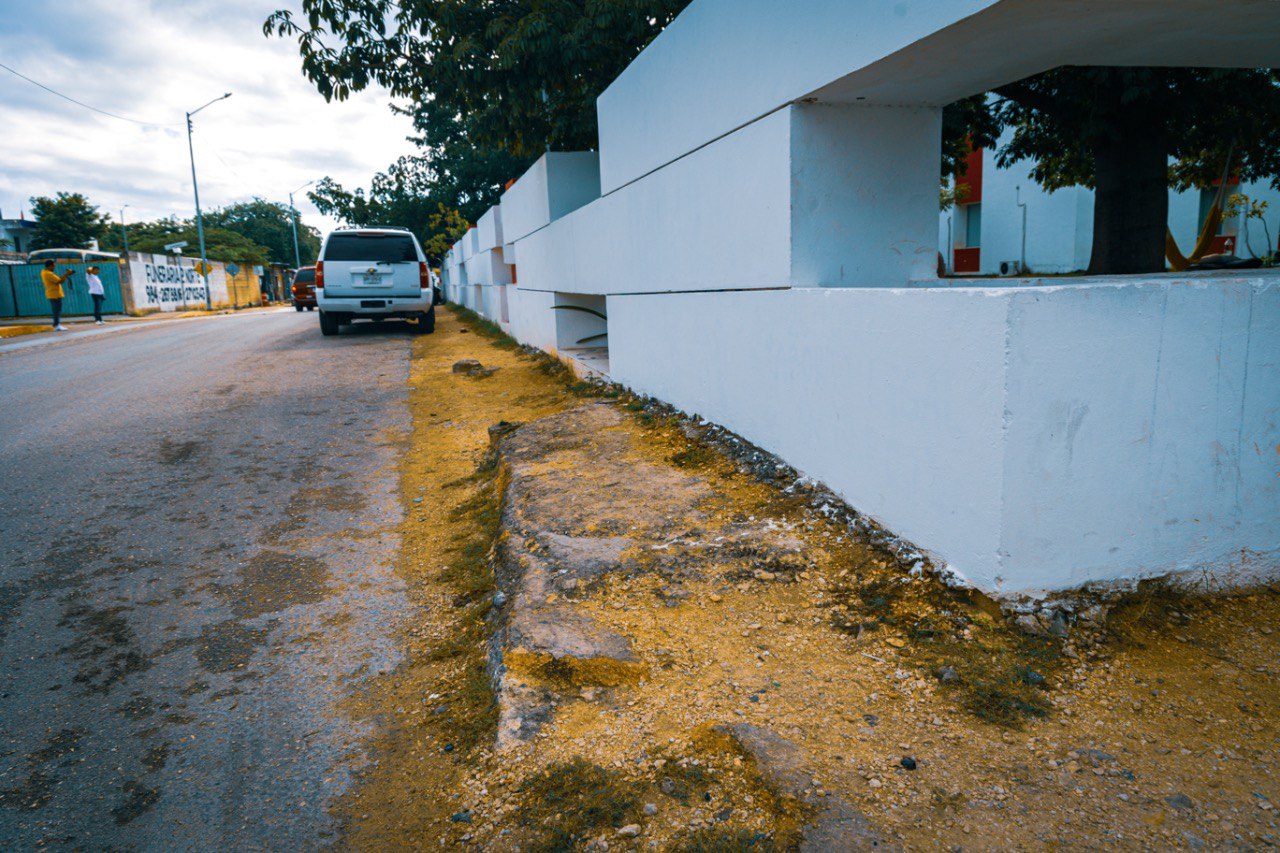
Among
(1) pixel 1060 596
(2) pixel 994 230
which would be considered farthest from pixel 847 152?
(2) pixel 994 230

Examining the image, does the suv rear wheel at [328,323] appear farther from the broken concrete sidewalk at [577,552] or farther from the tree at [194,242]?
the tree at [194,242]

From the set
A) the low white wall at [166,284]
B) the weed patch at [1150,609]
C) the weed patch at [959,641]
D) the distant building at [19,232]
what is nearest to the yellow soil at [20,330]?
the low white wall at [166,284]

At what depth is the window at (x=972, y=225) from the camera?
2178 cm

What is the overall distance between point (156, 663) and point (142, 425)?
197 inches

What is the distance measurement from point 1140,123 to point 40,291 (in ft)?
108

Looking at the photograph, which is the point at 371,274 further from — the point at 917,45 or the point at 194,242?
the point at 194,242

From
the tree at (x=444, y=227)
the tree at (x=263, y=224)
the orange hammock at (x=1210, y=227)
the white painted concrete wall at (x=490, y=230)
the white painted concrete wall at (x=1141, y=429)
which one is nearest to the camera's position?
the white painted concrete wall at (x=1141, y=429)

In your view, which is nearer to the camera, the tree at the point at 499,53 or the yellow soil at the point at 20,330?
the tree at the point at 499,53

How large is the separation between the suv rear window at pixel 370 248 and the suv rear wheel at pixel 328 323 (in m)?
1.48

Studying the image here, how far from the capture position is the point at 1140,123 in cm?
682

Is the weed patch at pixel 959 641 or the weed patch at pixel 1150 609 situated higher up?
the weed patch at pixel 1150 609

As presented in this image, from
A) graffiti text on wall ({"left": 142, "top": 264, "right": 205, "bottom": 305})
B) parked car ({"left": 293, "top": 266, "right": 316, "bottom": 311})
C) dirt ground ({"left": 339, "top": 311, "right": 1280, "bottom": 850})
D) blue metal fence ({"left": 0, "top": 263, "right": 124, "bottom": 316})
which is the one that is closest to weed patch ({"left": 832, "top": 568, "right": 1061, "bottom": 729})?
dirt ground ({"left": 339, "top": 311, "right": 1280, "bottom": 850})

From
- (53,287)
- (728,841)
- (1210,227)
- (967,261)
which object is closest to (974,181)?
(967,261)

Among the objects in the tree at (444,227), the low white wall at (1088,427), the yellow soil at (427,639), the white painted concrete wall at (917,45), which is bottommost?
the yellow soil at (427,639)
